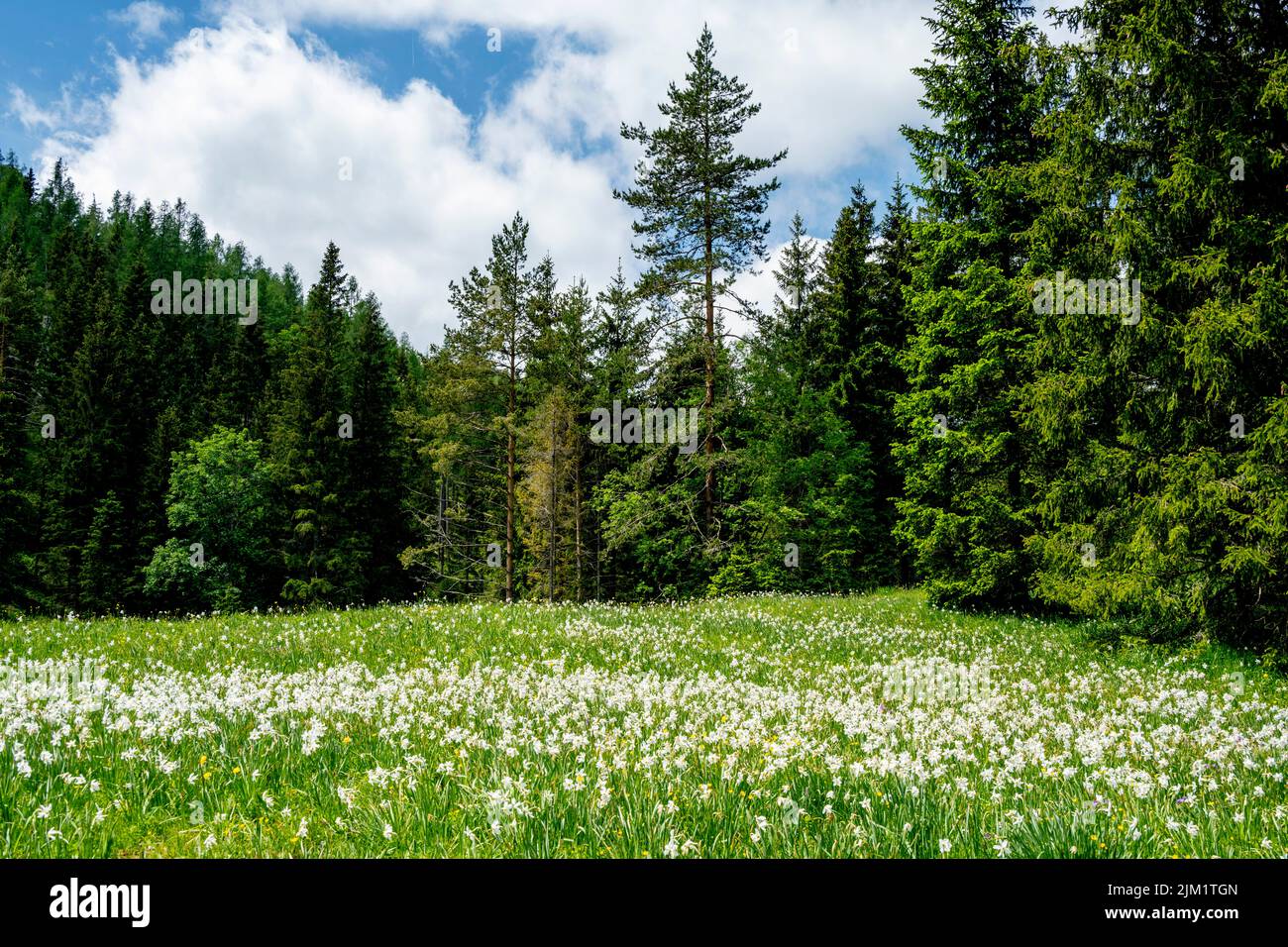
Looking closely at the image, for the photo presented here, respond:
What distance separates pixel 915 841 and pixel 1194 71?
43.9ft

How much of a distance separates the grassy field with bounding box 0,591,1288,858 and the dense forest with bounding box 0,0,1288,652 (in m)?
4.12

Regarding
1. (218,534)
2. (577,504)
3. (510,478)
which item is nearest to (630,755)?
(510,478)

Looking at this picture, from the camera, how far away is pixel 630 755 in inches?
226

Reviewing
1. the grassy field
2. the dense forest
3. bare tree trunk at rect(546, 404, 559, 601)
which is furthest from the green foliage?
the grassy field

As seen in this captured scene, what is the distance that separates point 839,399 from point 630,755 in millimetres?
28945

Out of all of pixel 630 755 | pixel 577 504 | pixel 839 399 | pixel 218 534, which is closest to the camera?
pixel 630 755

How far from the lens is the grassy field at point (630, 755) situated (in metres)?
4.12

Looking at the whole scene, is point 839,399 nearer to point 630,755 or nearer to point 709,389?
point 709,389

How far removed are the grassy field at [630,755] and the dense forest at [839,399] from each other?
4.12 meters

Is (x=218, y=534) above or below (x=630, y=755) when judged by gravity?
above

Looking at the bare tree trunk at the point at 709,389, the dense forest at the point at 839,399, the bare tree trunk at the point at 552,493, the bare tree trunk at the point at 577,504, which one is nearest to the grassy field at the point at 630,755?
the dense forest at the point at 839,399

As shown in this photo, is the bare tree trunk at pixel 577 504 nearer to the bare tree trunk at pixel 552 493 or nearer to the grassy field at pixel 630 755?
the bare tree trunk at pixel 552 493
